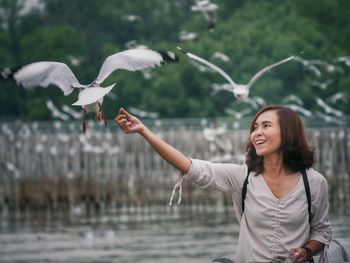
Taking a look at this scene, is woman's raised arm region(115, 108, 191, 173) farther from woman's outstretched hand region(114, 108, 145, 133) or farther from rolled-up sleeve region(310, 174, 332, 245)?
rolled-up sleeve region(310, 174, 332, 245)

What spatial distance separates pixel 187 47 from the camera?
152 feet

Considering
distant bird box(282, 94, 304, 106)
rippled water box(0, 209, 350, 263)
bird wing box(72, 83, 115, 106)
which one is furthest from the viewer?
distant bird box(282, 94, 304, 106)

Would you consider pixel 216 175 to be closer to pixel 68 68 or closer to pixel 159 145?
pixel 159 145

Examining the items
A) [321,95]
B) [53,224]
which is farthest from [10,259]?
[321,95]

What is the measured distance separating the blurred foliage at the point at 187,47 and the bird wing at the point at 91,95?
33.8m

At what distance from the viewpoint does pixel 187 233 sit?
2180 centimetres

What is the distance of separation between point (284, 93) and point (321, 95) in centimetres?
122

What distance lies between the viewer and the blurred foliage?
4434cm

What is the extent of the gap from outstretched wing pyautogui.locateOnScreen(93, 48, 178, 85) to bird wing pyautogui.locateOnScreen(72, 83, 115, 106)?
0.66 metres

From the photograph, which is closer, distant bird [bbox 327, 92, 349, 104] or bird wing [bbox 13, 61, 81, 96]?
bird wing [bbox 13, 61, 81, 96]

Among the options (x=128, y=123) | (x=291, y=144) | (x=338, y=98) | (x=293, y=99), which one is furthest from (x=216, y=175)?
(x=293, y=99)

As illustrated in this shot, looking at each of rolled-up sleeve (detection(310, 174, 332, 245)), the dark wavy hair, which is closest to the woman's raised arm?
the dark wavy hair

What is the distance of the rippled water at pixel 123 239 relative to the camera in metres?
17.9

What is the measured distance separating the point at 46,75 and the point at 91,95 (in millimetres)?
1346
